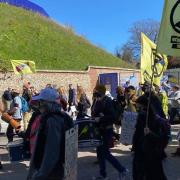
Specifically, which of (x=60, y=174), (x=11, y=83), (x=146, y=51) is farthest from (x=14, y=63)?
(x=60, y=174)

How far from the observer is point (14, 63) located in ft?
85.4

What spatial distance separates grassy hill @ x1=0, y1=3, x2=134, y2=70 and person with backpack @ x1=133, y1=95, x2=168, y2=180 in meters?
32.5

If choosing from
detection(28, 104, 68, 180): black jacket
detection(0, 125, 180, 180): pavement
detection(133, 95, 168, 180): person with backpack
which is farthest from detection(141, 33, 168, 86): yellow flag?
detection(28, 104, 68, 180): black jacket

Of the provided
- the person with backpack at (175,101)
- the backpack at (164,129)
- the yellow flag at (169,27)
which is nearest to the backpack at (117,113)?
the yellow flag at (169,27)

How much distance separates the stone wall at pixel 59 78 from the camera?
1368 inches

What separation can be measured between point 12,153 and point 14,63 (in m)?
19.7

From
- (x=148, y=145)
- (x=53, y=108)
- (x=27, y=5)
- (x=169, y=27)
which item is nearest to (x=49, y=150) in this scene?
(x=53, y=108)

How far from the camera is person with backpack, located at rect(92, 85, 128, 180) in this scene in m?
8.73

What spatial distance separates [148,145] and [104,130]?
6.89ft

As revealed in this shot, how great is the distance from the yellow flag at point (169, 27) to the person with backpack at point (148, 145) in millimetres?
792

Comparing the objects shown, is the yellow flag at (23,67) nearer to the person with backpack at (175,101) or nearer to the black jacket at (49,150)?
the person with backpack at (175,101)

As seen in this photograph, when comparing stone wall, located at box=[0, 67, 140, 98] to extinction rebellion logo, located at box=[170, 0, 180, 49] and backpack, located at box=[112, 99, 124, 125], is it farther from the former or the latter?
extinction rebellion logo, located at box=[170, 0, 180, 49]

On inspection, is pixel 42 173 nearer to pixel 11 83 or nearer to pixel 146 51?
pixel 146 51

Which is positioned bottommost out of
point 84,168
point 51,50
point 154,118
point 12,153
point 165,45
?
point 84,168
